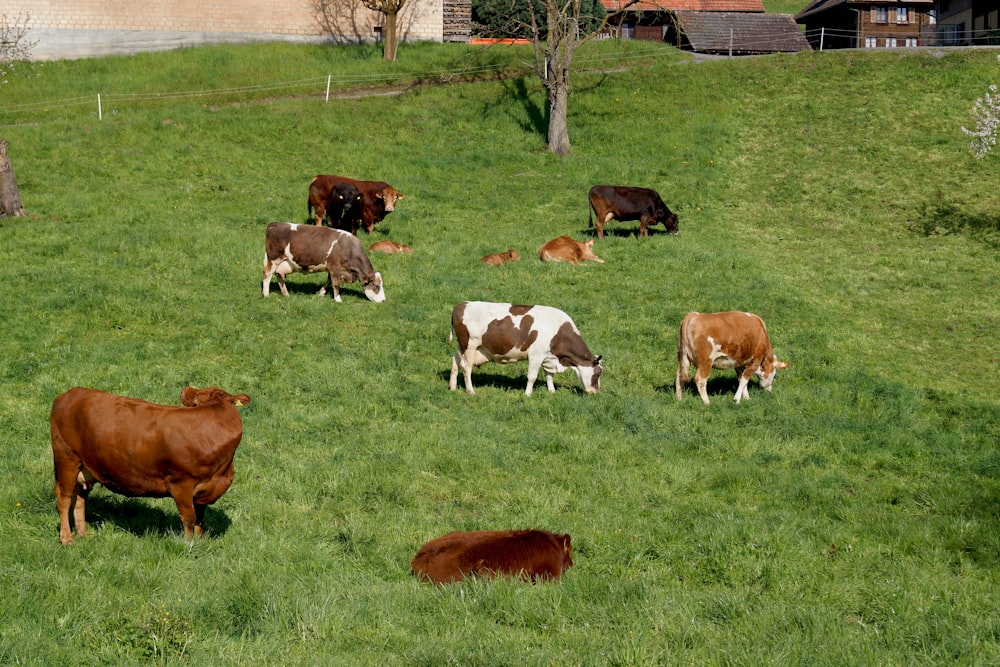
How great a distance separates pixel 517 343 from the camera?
15078mm

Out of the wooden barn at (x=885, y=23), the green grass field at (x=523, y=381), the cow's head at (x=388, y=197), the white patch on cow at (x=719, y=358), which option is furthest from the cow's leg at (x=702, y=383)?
the wooden barn at (x=885, y=23)

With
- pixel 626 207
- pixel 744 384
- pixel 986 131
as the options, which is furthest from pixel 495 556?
pixel 986 131

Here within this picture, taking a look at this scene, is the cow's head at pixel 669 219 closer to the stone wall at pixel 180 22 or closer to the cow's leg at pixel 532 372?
the cow's leg at pixel 532 372

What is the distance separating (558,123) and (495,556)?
27802 mm

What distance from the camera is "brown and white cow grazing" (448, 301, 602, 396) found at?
1507 cm

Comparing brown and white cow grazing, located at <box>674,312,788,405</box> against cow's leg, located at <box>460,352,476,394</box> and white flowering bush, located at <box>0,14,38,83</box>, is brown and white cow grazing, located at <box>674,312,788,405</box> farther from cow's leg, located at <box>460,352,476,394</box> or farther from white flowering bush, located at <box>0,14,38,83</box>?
white flowering bush, located at <box>0,14,38,83</box>

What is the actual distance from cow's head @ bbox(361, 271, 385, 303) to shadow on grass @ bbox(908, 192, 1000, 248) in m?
16.5

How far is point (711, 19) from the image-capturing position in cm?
6053

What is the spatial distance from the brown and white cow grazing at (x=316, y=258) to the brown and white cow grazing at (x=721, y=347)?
719cm

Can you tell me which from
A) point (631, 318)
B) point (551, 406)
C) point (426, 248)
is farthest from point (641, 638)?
point (426, 248)

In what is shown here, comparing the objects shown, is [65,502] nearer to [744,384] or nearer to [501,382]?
[501,382]

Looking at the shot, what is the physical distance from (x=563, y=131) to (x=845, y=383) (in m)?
20.5

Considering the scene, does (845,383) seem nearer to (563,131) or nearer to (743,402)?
(743,402)

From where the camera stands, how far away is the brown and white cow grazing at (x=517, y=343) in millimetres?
15070
